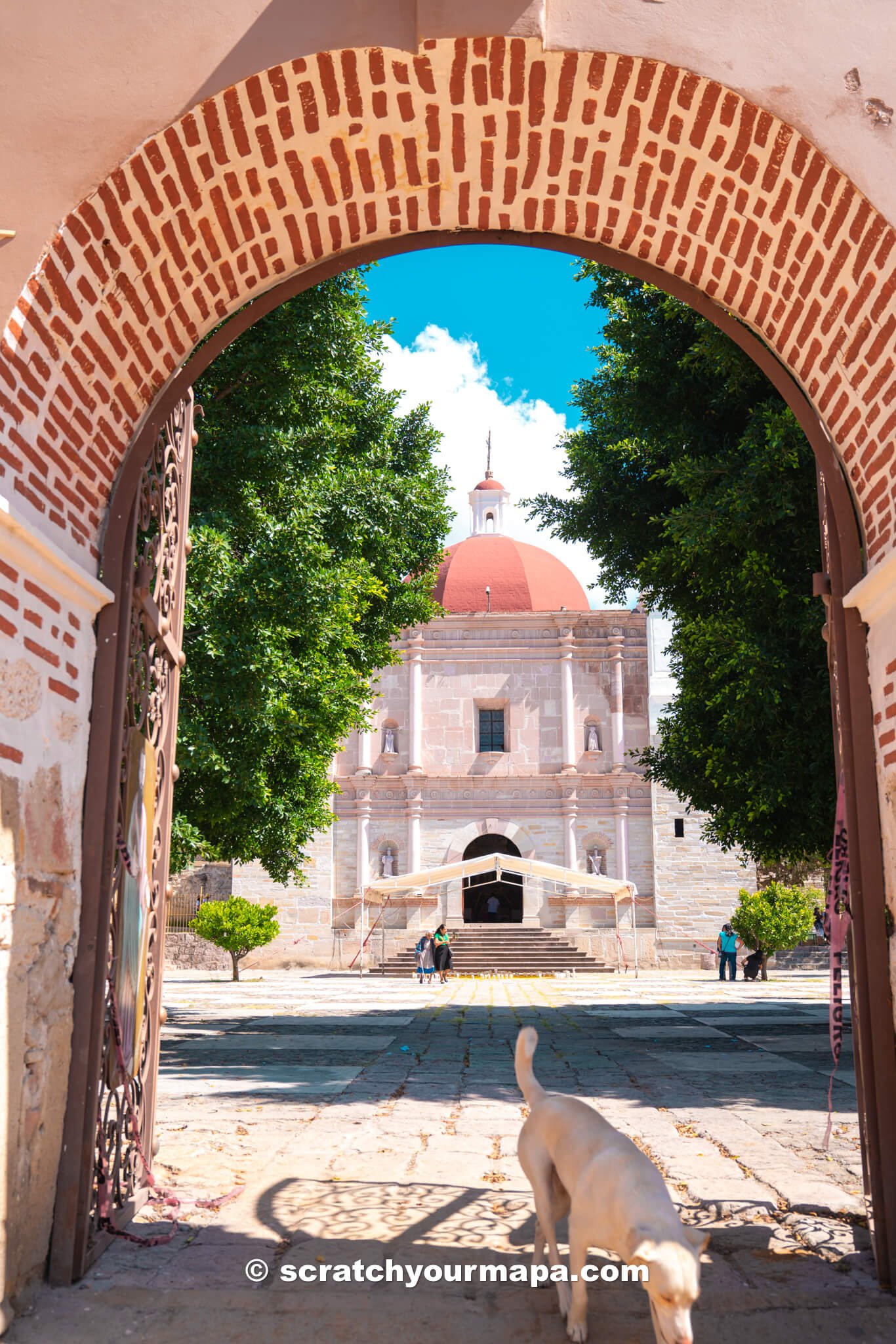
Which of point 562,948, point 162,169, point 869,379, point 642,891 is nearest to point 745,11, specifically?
point 869,379

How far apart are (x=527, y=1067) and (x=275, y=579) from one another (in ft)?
22.9

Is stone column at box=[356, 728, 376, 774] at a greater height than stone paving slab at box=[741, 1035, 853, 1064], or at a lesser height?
greater

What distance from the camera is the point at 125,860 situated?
13.5ft

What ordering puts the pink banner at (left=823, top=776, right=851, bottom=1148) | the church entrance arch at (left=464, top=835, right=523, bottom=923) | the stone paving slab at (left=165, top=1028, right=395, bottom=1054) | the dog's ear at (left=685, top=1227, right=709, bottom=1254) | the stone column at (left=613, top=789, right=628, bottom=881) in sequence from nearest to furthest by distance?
the dog's ear at (left=685, top=1227, right=709, bottom=1254) → the pink banner at (left=823, top=776, right=851, bottom=1148) → the stone paving slab at (left=165, top=1028, right=395, bottom=1054) → the stone column at (left=613, top=789, right=628, bottom=881) → the church entrance arch at (left=464, top=835, right=523, bottom=923)

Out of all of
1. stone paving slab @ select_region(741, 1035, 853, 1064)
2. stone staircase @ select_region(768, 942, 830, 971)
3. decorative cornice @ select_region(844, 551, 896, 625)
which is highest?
decorative cornice @ select_region(844, 551, 896, 625)

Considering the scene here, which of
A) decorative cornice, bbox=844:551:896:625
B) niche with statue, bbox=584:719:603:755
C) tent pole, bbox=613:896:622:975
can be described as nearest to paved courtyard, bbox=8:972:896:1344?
decorative cornice, bbox=844:551:896:625

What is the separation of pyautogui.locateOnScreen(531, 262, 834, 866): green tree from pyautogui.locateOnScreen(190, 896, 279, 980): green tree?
50.8ft

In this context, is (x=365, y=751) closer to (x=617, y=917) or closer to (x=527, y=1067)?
(x=617, y=917)

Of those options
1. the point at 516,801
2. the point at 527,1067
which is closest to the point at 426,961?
the point at 516,801

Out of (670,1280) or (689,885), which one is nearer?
(670,1280)

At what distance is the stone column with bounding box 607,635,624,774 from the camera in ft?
101

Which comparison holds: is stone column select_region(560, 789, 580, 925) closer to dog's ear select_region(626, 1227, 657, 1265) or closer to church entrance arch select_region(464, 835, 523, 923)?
church entrance arch select_region(464, 835, 523, 923)

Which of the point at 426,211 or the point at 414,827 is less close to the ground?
the point at 426,211

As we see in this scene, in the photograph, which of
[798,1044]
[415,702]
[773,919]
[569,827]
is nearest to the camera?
[798,1044]
